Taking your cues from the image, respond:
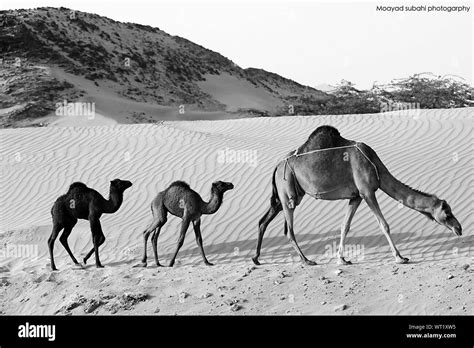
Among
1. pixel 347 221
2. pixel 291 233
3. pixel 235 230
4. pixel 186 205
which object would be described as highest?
pixel 186 205

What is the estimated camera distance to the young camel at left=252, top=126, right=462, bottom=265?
1172 centimetres

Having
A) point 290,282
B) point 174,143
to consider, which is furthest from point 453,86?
point 290,282

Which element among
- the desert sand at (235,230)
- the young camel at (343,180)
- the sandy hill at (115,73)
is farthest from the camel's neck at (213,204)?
the sandy hill at (115,73)

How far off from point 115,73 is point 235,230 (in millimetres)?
43253

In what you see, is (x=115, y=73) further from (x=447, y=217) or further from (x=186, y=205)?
(x=447, y=217)

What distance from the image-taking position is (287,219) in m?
12.3

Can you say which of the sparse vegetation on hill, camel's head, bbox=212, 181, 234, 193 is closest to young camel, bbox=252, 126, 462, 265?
camel's head, bbox=212, 181, 234, 193

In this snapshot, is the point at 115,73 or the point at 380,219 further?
the point at 115,73

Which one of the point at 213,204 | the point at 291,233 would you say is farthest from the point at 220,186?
the point at 291,233

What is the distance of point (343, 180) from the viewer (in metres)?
11.9

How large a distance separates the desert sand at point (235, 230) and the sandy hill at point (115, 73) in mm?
22286

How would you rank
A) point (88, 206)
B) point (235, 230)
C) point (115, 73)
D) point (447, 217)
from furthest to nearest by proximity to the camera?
point (115, 73) < point (235, 230) < point (88, 206) < point (447, 217)

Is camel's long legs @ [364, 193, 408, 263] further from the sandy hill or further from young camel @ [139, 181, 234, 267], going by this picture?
the sandy hill
